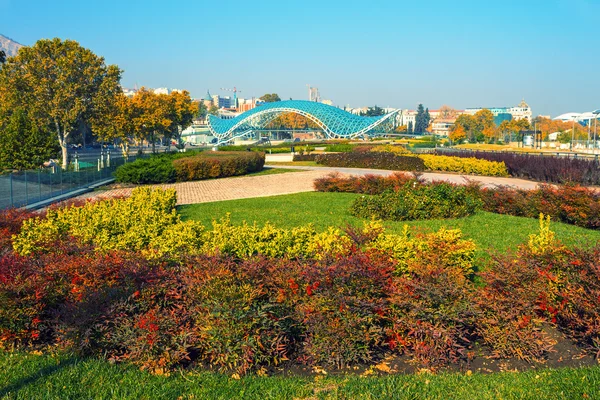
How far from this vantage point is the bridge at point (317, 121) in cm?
9100

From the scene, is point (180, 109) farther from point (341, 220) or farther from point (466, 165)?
point (341, 220)

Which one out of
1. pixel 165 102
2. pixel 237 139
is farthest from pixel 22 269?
pixel 237 139

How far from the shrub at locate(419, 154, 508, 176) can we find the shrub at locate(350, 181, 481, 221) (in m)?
12.0

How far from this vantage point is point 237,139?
9881 cm

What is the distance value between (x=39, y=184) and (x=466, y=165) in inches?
681

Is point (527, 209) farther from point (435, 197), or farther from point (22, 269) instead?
point (22, 269)

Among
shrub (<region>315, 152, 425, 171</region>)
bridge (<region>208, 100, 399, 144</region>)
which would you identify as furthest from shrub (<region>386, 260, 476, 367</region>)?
bridge (<region>208, 100, 399, 144</region>)

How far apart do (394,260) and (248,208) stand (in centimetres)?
740

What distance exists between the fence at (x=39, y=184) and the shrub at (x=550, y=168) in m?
15.0

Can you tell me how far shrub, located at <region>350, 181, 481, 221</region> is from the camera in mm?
11273

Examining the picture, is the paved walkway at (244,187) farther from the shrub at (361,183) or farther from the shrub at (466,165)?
the shrub at (361,183)

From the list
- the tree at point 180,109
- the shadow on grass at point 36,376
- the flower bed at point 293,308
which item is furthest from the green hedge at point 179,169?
the tree at point 180,109

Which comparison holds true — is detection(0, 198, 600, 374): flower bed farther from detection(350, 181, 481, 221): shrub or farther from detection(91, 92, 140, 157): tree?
detection(91, 92, 140, 157): tree

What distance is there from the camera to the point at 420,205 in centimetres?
1140
